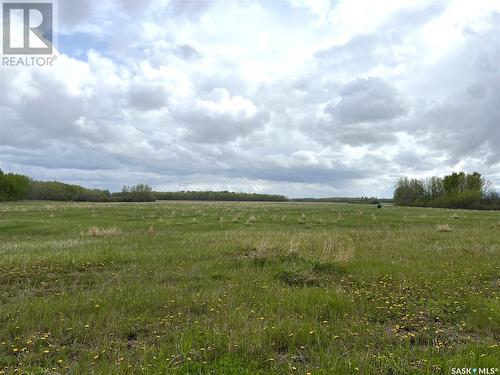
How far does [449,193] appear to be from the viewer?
404 feet

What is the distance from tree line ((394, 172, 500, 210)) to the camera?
111 m

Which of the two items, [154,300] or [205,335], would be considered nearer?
[205,335]

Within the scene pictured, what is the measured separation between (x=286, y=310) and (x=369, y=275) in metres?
4.44

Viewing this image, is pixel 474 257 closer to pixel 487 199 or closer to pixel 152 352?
pixel 152 352

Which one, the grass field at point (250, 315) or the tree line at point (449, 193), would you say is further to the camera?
the tree line at point (449, 193)

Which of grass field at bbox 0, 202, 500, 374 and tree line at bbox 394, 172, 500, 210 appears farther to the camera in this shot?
tree line at bbox 394, 172, 500, 210

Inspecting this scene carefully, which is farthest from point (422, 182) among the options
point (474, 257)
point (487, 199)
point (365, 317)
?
point (365, 317)

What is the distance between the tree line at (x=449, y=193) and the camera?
11094cm

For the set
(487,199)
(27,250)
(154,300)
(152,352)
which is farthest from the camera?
(487,199)

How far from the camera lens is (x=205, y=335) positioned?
19.3 feet

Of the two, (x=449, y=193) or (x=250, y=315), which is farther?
(x=449, y=193)

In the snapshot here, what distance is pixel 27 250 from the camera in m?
16.3

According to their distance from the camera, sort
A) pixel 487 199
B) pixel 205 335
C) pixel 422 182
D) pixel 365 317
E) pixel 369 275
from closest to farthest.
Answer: pixel 205 335 < pixel 365 317 < pixel 369 275 < pixel 487 199 < pixel 422 182

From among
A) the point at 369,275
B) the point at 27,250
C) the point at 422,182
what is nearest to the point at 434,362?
the point at 369,275
